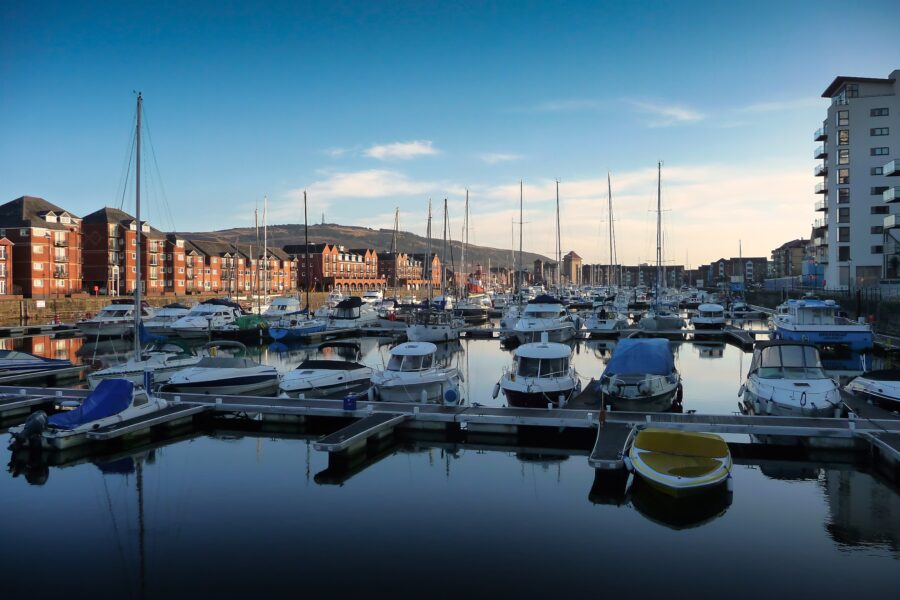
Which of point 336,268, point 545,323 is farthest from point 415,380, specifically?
point 336,268

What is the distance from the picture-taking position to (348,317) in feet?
219

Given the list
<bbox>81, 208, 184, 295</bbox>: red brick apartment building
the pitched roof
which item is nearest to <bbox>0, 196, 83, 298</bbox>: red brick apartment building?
the pitched roof

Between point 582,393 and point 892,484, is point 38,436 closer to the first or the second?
point 582,393

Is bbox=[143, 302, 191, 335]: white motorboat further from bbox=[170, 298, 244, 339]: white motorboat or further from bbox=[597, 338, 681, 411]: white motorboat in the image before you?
bbox=[597, 338, 681, 411]: white motorboat

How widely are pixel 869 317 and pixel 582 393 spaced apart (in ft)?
123

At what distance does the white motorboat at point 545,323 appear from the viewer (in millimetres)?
54469

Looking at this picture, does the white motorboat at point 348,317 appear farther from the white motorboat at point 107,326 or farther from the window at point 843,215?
the window at point 843,215

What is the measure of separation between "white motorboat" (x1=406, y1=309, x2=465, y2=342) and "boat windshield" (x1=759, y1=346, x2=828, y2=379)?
33.8 metres

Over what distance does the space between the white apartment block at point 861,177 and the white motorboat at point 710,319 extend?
73.3ft

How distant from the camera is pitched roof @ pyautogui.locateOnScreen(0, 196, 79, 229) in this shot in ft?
279

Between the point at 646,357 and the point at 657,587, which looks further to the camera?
the point at 646,357

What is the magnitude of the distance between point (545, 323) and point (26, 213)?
7322 cm

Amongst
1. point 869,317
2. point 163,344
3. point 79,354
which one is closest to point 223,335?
point 79,354

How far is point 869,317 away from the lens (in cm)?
5150
